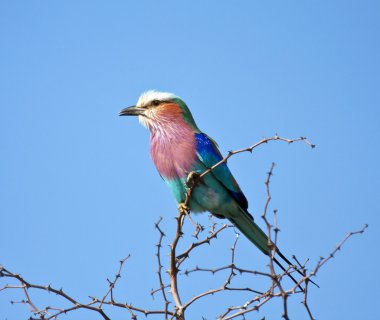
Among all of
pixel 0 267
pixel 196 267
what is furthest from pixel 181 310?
pixel 0 267

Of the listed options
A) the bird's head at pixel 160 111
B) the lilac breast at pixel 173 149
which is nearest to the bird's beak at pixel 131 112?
the bird's head at pixel 160 111

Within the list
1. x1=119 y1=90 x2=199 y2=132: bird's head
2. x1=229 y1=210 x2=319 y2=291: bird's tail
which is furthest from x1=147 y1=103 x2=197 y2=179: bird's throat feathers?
x1=229 y1=210 x2=319 y2=291: bird's tail

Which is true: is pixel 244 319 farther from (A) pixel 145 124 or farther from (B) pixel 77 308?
(A) pixel 145 124

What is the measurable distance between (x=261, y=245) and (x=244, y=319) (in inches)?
85.5

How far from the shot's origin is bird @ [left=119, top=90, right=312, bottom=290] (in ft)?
18.4

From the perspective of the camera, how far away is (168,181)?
570cm

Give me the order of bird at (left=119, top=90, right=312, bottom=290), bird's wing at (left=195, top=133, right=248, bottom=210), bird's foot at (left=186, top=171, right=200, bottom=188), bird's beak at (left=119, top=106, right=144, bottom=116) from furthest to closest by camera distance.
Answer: bird's beak at (left=119, top=106, right=144, bottom=116) < bird's wing at (left=195, top=133, right=248, bottom=210) < bird at (left=119, top=90, right=312, bottom=290) < bird's foot at (left=186, top=171, right=200, bottom=188)

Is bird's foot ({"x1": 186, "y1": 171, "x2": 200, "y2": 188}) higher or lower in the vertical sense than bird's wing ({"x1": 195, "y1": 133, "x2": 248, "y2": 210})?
lower

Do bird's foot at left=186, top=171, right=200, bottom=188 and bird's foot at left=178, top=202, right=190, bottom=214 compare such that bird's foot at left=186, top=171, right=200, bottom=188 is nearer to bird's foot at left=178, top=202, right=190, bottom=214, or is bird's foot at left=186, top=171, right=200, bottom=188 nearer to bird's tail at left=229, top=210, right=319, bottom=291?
bird's foot at left=178, top=202, right=190, bottom=214

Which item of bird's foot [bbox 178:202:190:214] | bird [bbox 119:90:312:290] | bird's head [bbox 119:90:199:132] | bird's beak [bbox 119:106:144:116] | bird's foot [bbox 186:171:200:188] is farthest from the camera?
bird's beak [bbox 119:106:144:116]

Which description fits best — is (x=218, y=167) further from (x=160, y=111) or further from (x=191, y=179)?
(x=160, y=111)

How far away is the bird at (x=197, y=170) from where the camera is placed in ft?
18.4

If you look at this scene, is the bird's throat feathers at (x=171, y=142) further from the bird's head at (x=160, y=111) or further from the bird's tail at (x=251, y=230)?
the bird's tail at (x=251, y=230)

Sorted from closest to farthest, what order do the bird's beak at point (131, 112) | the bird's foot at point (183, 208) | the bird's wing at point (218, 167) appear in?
1. the bird's foot at point (183, 208)
2. the bird's wing at point (218, 167)
3. the bird's beak at point (131, 112)
